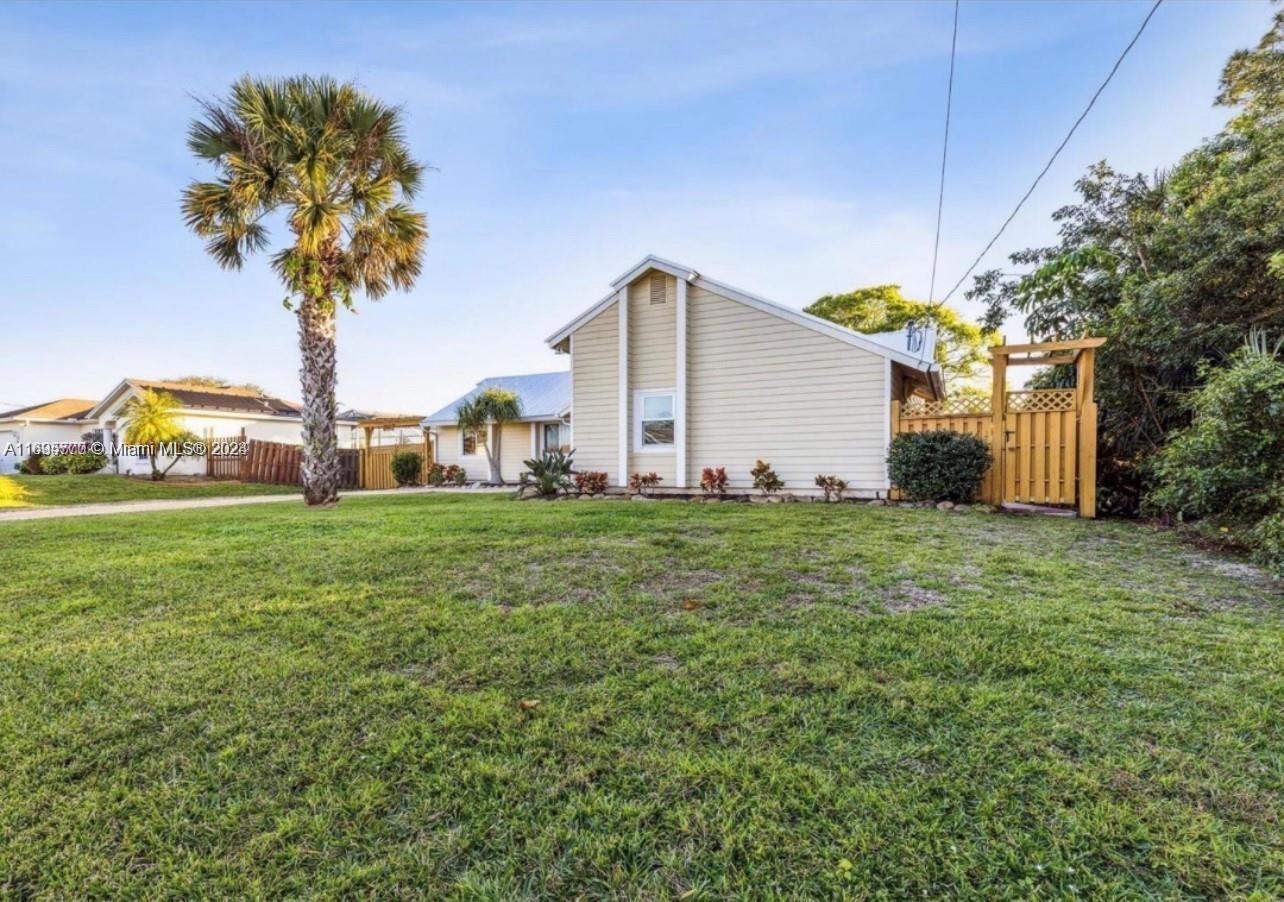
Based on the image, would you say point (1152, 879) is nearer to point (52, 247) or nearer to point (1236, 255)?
point (1236, 255)

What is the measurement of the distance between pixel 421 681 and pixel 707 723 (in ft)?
4.60

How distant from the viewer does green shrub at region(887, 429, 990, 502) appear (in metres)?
8.53

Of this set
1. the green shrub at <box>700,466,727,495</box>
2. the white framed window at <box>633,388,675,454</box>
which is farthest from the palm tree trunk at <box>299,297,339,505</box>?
the green shrub at <box>700,466,727,495</box>

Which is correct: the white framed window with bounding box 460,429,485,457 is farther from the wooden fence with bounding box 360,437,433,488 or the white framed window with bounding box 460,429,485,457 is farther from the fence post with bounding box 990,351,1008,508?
the fence post with bounding box 990,351,1008,508

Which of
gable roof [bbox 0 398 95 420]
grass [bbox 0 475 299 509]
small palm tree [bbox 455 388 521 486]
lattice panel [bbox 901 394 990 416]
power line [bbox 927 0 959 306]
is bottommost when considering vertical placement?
grass [bbox 0 475 299 509]

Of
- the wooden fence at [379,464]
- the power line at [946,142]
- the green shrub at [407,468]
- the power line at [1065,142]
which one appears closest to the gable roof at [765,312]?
the power line at [1065,142]

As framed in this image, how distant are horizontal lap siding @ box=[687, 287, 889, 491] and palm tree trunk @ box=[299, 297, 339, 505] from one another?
735 cm

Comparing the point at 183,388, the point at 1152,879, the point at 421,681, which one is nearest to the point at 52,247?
the point at 183,388

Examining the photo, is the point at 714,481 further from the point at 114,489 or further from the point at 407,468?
the point at 114,489

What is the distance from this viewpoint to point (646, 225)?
1463 cm

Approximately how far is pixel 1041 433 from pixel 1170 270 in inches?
129

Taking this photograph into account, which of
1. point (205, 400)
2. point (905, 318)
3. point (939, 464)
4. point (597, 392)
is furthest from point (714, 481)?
point (205, 400)

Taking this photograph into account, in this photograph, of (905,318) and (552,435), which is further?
(905,318)

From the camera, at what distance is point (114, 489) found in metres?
15.4
